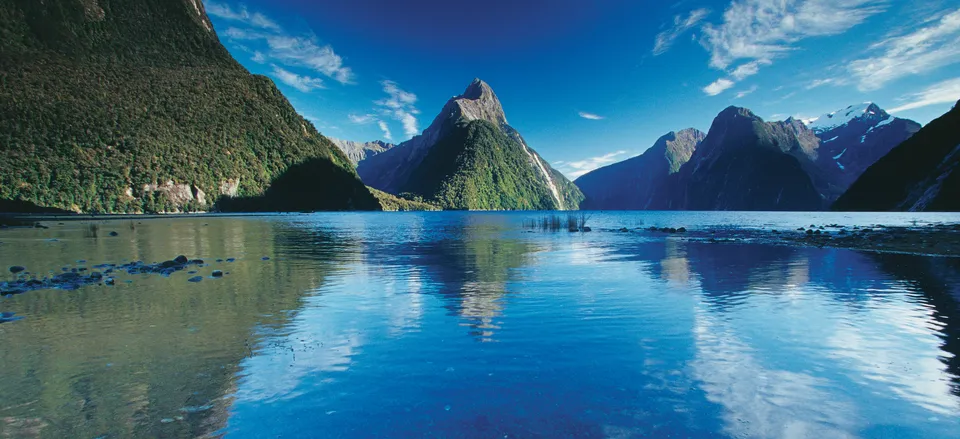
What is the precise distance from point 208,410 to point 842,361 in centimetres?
1424

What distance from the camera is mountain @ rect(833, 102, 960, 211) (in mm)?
130375

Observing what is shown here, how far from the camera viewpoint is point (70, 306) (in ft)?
52.5

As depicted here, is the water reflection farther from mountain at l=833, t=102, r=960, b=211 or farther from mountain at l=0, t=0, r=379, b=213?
mountain at l=833, t=102, r=960, b=211

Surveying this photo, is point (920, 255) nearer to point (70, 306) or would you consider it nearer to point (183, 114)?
point (70, 306)

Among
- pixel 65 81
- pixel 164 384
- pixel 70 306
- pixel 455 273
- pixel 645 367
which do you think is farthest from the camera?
pixel 65 81

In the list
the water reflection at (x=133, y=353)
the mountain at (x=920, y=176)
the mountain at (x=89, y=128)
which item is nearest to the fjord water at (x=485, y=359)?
the water reflection at (x=133, y=353)

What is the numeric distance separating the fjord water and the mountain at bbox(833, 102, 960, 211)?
160345mm

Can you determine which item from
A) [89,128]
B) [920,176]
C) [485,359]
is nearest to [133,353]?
[485,359]

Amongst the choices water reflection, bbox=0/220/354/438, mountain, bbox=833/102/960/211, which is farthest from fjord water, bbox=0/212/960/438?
mountain, bbox=833/102/960/211

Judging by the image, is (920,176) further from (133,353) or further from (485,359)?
(133,353)

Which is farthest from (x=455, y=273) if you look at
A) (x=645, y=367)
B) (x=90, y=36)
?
(x=90, y=36)

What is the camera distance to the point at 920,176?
14750cm

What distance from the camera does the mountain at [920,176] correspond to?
13038cm

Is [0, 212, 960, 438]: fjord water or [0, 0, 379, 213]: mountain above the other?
[0, 0, 379, 213]: mountain
